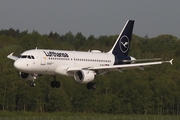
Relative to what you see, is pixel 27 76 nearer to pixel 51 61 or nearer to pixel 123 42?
pixel 51 61

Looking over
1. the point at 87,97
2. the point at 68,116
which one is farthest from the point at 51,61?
the point at 87,97

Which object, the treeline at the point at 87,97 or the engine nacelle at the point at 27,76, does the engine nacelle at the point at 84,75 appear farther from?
the treeline at the point at 87,97

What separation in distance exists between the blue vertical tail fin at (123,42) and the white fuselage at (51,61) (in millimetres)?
7455

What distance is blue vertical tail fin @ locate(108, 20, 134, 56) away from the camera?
8512 cm

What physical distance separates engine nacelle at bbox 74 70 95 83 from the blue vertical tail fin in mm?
10280

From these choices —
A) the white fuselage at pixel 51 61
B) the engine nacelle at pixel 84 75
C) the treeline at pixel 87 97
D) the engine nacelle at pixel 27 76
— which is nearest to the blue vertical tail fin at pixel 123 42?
the white fuselage at pixel 51 61

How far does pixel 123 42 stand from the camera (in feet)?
285

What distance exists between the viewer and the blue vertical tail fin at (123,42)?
85125 mm

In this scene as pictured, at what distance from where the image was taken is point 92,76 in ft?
244

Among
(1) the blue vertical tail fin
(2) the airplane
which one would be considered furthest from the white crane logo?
(2) the airplane

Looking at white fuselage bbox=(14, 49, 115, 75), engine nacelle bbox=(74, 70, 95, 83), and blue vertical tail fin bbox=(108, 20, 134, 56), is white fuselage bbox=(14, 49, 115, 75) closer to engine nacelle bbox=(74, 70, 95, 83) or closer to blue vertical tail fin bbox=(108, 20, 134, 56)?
engine nacelle bbox=(74, 70, 95, 83)

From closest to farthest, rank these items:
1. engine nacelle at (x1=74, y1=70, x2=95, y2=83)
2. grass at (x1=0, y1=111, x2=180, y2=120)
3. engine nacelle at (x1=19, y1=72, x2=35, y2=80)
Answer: engine nacelle at (x1=19, y1=72, x2=35, y2=80) → engine nacelle at (x1=74, y1=70, x2=95, y2=83) → grass at (x1=0, y1=111, x2=180, y2=120)

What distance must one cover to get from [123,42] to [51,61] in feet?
56.4

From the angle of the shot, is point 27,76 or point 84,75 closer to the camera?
point 84,75
